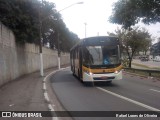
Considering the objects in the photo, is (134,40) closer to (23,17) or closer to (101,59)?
(23,17)

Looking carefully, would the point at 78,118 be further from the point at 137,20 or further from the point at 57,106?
the point at 137,20

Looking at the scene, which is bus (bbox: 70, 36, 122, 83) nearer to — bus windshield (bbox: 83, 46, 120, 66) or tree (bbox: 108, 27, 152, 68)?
bus windshield (bbox: 83, 46, 120, 66)

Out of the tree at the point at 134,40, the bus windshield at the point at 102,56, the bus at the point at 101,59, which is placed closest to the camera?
the bus at the point at 101,59

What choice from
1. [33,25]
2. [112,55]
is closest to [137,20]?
[33,25]

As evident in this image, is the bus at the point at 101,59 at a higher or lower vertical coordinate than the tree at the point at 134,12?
lower

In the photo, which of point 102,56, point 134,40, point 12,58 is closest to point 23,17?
point 12,58

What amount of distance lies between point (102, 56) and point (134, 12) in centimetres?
1171

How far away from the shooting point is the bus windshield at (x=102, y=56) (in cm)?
2223

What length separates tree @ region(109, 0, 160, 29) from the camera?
30045 millimetres

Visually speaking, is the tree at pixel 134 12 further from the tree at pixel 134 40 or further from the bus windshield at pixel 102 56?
the tree at pixel 134 40

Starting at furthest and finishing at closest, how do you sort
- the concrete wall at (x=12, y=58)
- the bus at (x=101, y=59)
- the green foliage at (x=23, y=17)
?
the green foliage at (x=23, y=17) < the concrete wall at (x=12, y=58) < the bus at (x=101, y=59)

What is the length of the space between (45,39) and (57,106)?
71266 millimetres

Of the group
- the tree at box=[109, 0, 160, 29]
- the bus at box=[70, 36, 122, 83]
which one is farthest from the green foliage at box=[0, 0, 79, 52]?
the bus at box=[70, 36, 122, 83]

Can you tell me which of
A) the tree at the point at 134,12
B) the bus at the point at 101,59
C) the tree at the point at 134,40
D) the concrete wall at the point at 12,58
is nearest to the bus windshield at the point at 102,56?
the bus at the point at 101,59
